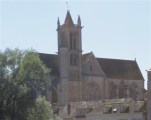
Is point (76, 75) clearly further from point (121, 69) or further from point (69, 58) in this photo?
point (121, 69)

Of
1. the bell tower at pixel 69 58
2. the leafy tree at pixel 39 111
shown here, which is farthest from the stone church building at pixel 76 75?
the leafy tree at pixel 39 111

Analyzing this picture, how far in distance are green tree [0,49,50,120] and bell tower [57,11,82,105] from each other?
165ft

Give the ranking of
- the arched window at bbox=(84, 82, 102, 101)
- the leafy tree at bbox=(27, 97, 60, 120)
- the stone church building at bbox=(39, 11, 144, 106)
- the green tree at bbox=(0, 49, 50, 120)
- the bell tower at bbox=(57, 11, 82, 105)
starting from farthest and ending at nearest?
the arched window at bbox=(84, 82, 102, 101)
the stone church building at bbox=(39, 11, 144, 106)
the bell tower at bbox=(57, 11, 82, 105)
the leafy tree at bbox=(27, 97, 60, 120)
the green tree at bbox=(0, 49, 50, 120)

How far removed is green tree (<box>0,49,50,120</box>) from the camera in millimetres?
57594

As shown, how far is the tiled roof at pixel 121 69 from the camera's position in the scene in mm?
124312

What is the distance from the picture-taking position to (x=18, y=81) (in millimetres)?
58656

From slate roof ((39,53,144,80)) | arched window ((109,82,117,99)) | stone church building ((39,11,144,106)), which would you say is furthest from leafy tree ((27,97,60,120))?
arched window ((109,82,117,99))

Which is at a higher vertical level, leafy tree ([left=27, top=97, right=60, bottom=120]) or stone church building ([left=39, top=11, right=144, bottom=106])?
stone church building ([left=39, top=11, right=144, bottom=106])

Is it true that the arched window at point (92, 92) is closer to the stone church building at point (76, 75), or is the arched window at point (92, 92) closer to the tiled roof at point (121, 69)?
the stone church building at point (76, 75)

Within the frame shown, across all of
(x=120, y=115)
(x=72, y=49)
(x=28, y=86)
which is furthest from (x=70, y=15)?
(x=28, y=86)

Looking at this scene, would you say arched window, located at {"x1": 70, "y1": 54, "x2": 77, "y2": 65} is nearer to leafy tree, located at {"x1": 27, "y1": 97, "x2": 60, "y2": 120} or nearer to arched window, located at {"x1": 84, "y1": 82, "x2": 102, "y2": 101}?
arched window, located at {"x1": 84, "y1": 82, "x2": 102, "y2": 101}

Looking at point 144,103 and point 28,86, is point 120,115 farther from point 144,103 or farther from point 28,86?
point 28,86

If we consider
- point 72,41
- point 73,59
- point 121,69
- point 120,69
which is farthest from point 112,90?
point 72,41

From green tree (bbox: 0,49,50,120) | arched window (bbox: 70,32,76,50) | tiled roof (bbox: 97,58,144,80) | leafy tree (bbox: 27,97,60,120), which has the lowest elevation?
leafy tree (bbox: 27,97,60,120)
